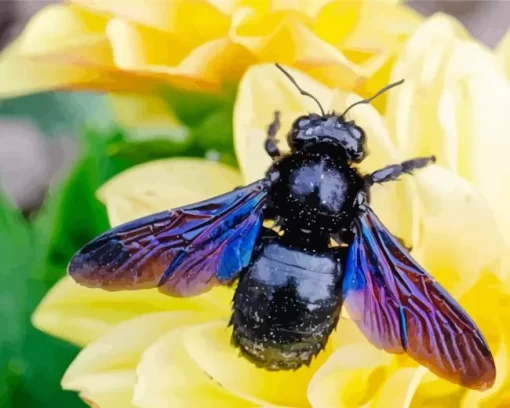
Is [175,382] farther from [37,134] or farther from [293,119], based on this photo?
[37,134]

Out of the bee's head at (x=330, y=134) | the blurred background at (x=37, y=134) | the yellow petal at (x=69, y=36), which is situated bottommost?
the blurred background at (x=37, y=134)

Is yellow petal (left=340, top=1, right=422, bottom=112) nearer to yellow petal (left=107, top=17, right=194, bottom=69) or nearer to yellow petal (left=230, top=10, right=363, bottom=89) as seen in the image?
yellow petal (left=230, top=10, right=363, bottom=89)

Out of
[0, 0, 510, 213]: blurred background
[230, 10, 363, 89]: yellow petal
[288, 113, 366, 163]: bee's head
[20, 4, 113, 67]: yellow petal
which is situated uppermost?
[230, 10, 363, 89]: yellow petal

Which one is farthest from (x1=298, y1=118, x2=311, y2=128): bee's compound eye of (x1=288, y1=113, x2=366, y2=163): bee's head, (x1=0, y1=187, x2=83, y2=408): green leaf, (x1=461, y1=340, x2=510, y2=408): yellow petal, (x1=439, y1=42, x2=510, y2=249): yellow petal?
(x1=0, y1=187, x2=83, y2=408): green leaf

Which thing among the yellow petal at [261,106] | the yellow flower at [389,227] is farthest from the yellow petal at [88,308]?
the yellow petal at [261,106]

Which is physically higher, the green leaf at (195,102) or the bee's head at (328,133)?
the bee's head at (328,133)

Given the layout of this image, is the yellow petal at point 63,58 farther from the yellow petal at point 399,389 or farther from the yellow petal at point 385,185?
the yellow petal at point 399,389

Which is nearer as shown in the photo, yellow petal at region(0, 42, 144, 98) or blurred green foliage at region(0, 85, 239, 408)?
yellow petal at region(0, 42, 144, 98)
